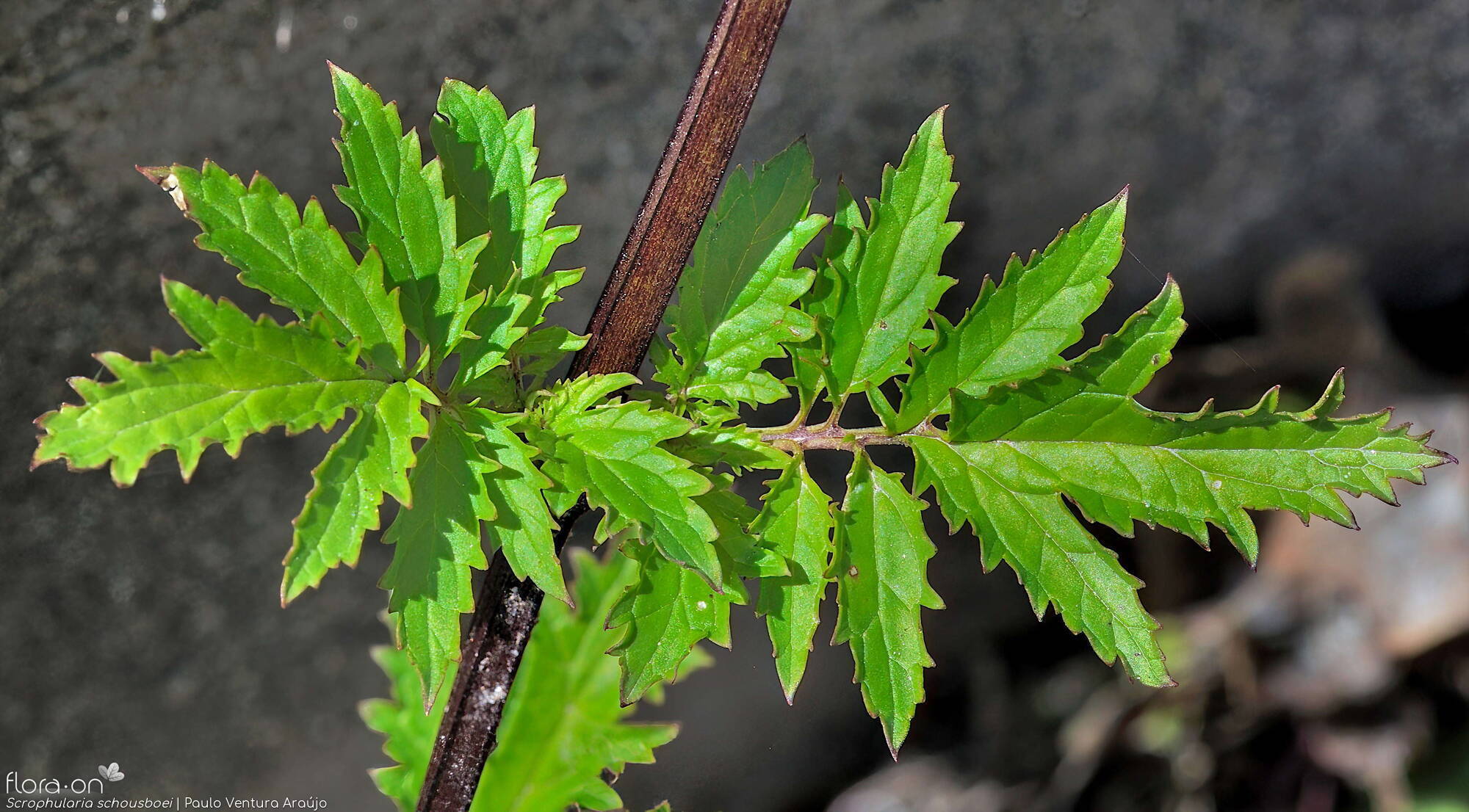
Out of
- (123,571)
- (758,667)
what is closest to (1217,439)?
(758,667)

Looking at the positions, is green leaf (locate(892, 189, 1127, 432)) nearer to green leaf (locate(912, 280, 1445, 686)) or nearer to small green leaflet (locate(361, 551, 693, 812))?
green leaf (locate(912, 280, 1445, 686))

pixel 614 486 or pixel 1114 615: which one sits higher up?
pixel 614 486

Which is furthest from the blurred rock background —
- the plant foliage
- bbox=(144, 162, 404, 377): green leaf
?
bbox=(144, 162, 404, 377): green leaf

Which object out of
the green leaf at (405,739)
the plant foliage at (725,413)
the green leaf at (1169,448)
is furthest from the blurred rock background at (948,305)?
the green leaf at (1169,448)

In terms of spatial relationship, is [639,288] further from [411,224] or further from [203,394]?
[203,394]

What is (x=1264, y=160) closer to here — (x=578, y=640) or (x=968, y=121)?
(x=968, y=121)
